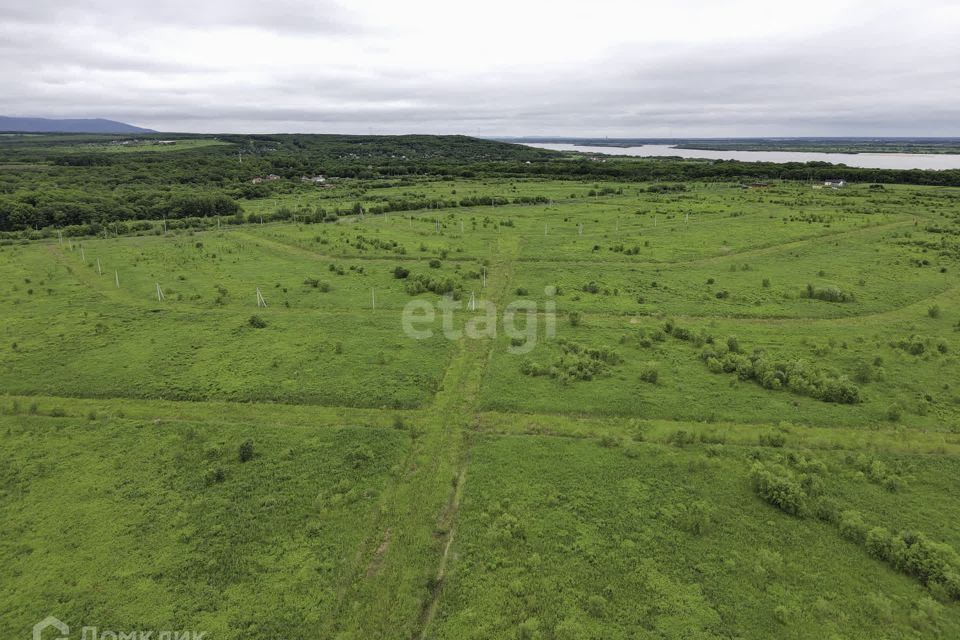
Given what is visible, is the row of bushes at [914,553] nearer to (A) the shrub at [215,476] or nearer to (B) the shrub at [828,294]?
(A) the shrub at [215,476]

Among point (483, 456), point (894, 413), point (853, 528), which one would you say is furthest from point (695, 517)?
point (894, 413)

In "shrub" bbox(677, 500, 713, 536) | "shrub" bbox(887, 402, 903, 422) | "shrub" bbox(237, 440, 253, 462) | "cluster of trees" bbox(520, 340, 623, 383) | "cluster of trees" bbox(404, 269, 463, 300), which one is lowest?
"shrub" bbox(677, 500, 713, 536)

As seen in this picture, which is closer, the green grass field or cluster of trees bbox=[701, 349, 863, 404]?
the green grass field

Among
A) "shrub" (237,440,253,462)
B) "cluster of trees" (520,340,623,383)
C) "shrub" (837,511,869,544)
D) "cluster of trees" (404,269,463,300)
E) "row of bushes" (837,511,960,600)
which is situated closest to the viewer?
"row of bushes" (837,511,960,600)

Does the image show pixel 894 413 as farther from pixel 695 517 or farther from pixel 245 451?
pixel 245 451
